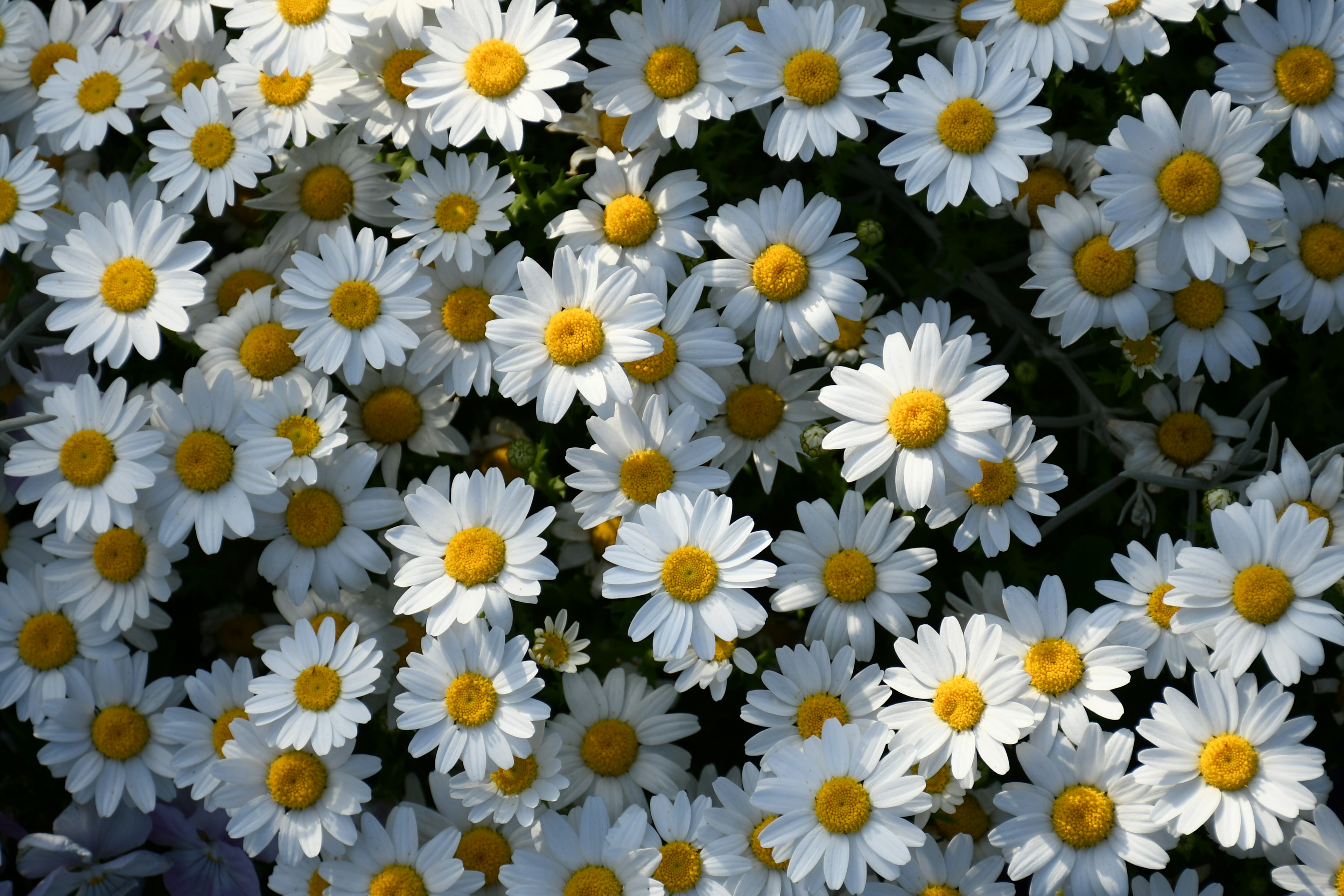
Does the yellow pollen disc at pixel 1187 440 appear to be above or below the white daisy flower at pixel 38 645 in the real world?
above

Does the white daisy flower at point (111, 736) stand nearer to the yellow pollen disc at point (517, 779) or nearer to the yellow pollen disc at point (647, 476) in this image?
the yellow pollen disc at point (517, 779)

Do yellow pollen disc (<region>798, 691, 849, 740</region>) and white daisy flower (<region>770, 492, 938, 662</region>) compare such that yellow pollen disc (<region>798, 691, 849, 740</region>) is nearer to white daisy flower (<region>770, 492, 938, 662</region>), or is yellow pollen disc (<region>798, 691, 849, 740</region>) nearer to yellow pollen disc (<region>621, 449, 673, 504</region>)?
white daisy flower (<region>770, 492, 938, 662</region>)

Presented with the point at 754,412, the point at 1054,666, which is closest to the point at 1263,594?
the point at 1054,666

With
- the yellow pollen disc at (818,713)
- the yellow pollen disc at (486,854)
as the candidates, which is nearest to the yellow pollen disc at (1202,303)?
the yellow pollen disc at (818,713)

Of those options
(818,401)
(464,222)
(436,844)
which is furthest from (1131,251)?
(436,844)

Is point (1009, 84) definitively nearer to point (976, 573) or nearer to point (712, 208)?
point (712, 208)

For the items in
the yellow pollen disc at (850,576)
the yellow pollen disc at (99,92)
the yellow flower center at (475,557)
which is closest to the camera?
the yellow flower center at (475,557)

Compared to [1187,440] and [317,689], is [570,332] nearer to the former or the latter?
[317,689]

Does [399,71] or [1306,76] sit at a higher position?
[1306,76]
